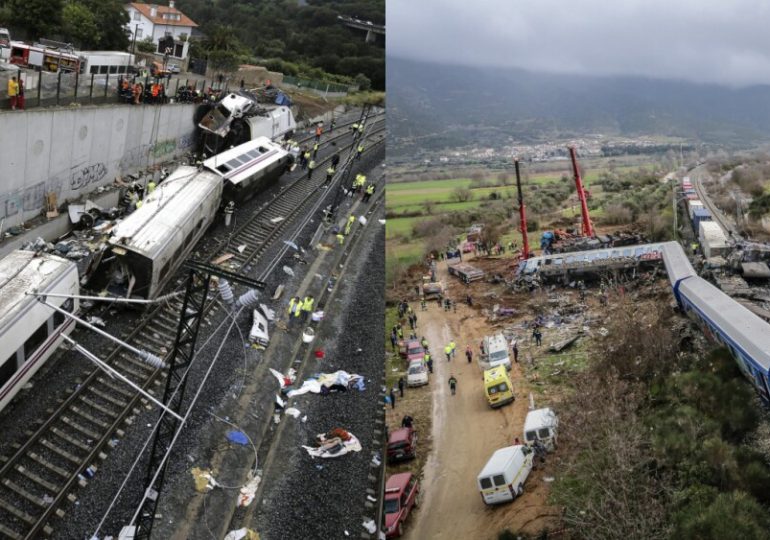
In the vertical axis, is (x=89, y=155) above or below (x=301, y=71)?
below

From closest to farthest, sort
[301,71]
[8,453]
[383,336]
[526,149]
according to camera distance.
Result: [8,453], [383,336], [526,149], [301,71]

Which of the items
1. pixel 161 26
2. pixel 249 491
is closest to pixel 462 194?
pixel 249 491

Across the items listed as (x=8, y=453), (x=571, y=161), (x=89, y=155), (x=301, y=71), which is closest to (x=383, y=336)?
(x=571, y=161)

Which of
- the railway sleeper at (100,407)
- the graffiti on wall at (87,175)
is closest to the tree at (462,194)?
the railway sleeper at (100,407)

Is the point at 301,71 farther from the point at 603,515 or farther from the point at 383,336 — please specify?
the point at 603,515

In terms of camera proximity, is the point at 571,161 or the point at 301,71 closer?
the point at 571,161

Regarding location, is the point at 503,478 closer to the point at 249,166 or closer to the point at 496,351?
the point at 496,351

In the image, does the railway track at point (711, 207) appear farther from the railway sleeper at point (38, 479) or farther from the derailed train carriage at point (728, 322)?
the railway sleeper at point (38, 479)

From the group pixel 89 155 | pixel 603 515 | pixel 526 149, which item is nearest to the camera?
pixel 603 515
